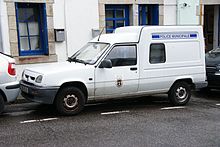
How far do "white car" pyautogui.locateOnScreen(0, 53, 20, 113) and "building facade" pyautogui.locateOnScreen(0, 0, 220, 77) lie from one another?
405 cm

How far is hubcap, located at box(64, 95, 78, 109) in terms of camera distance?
685 centimetres

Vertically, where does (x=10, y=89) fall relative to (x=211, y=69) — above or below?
below

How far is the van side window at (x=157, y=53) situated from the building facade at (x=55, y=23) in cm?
448

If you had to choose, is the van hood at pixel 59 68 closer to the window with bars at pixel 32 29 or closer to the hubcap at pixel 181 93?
the hubcap at pixel 181 93

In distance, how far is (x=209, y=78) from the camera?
912 cm

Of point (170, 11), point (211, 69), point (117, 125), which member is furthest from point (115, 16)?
point (117, 125)

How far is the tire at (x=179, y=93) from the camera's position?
798 centimetres

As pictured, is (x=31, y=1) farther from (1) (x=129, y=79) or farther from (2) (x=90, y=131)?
(2) (x=90, y=131)

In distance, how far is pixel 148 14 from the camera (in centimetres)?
1328

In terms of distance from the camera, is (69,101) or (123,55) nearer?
(69,101)

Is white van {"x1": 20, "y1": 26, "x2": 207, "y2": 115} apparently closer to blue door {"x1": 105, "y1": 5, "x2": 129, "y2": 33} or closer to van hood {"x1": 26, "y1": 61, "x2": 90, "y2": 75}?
van hood {"x1": 26, "y1": 61, "x2": 90, "y2": 75}

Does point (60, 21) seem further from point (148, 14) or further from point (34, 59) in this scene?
point (148, 14)

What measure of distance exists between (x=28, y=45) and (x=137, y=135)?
697 centimetres

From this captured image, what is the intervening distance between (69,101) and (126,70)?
4.93ft
